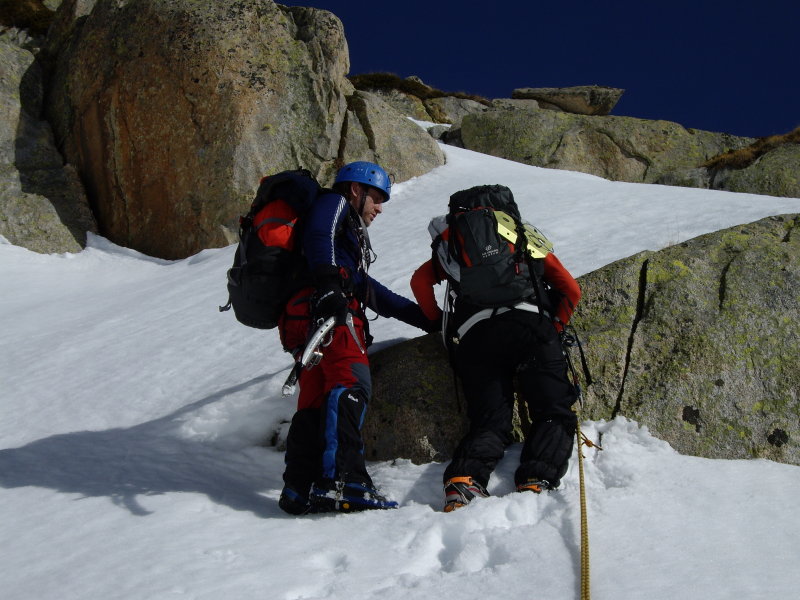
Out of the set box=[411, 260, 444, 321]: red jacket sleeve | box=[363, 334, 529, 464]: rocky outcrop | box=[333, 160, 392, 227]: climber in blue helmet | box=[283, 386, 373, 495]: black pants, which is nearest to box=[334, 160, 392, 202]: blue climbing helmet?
box=[333, 160, 392, 227]: climber in blue helmet

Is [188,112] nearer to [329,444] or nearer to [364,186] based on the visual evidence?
[364,186]

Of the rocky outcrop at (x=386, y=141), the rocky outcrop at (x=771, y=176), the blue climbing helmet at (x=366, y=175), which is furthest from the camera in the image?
the rocky outcrop at (x=771, y=176)

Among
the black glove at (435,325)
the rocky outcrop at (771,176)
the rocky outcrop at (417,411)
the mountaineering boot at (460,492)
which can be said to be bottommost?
the mountaineering boot at (460,492)

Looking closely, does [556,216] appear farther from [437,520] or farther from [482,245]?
[437,520]

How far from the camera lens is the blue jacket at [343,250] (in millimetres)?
4559

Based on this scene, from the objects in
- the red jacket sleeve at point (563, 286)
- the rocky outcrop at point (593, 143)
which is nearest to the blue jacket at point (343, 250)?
the red jacket sleeve at point (563, 286)

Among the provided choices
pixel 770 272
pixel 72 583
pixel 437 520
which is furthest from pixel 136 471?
pixel 770 272

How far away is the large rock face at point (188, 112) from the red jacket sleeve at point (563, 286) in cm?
1052

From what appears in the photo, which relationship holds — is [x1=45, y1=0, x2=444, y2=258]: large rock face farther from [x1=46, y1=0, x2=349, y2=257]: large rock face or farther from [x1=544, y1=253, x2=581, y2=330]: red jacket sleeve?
[x1=544, y1=253, x2=581, y2=330]: red jacket sleeve

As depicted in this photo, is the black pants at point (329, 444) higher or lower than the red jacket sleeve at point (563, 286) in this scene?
lower

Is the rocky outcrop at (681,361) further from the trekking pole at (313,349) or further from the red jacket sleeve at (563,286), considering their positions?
the trekking pole at (313,349)

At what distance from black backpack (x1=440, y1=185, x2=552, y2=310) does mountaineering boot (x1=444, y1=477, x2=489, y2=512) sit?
130 centimetres

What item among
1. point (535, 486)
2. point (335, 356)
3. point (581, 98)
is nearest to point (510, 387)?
point (535, 486)

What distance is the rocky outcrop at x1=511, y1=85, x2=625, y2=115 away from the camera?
37.3 m
